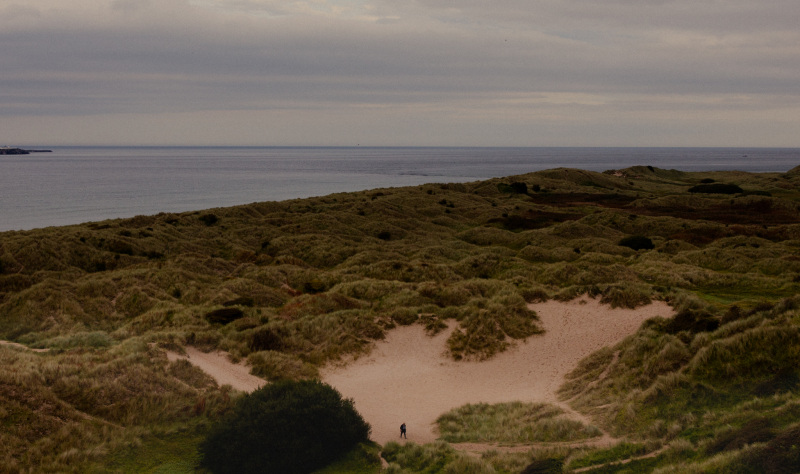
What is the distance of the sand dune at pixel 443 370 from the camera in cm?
2066

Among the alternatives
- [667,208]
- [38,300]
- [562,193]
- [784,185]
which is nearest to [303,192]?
[562,193]

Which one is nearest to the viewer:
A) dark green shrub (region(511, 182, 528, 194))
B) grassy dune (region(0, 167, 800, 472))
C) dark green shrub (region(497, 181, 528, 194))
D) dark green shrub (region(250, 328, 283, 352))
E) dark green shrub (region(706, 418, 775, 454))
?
dark green shrub (region(706, 418, 775, 454))

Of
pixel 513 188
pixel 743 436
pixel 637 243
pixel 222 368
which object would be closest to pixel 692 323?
pixel 743 436

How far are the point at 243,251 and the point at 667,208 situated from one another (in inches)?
2560

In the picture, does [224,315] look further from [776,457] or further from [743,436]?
[776,457]

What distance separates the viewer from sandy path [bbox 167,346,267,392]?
20.7 m

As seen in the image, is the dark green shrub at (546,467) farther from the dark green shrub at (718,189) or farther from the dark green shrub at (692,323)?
the dark green shrub at (718,189)

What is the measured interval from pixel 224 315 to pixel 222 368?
638 cm

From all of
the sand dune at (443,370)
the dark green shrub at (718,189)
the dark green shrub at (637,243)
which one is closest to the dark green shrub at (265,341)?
the sand dune at (443,370)

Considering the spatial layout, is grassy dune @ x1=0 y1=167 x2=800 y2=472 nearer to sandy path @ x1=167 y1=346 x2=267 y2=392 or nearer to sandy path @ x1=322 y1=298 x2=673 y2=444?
sandy path @ x1=167 y1=346 x2=267 y2=392

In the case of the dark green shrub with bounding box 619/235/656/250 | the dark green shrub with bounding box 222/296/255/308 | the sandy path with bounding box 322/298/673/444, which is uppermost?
the dark green shrub with bounding box 619/235/656/250

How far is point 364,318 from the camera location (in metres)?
28.3

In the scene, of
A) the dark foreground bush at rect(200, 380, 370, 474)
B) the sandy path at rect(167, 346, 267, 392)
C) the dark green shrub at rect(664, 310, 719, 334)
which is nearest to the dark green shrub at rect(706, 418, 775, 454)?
the dark green shrub at rect(664, 310, 719, 334)

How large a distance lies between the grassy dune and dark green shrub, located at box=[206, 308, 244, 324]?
0.42 feet
